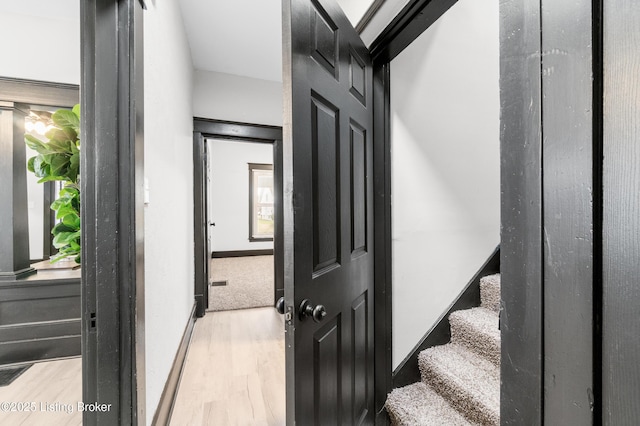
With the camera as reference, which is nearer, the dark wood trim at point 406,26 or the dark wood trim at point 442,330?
the dark wood trim at point 406,26

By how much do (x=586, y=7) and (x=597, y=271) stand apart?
42 cm

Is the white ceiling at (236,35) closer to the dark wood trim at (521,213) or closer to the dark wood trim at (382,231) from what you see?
the dark wood trim at (382,231)

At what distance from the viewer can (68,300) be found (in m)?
2.36

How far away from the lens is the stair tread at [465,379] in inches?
51.9

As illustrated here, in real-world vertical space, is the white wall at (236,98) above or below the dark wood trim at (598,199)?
above

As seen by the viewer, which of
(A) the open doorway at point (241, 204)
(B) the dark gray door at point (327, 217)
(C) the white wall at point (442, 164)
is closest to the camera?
(B) the dark gray door at point (327, 217)

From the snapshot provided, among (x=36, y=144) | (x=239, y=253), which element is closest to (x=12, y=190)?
(x=36, y=144)

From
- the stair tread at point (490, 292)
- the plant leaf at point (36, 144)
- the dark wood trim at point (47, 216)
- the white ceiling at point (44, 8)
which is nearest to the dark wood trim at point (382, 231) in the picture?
the stair tread at point (490, 292)

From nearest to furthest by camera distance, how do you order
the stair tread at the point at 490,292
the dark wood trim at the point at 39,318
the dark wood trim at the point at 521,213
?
the dark wood trim at the point at 521,213, the stair tread at the point at 490,292, the dark wood trim at the point at 39,318

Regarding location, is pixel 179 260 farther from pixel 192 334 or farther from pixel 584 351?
pixel 584 351

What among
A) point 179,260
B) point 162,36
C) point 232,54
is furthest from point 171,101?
point 232,54

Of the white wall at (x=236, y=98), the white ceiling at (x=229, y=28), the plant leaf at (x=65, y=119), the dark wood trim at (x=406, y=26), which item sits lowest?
the plant leaf at (x=65, y=119)

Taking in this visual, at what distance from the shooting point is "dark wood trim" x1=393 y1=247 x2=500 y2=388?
1.64m

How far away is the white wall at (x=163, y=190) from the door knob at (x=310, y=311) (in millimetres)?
801
